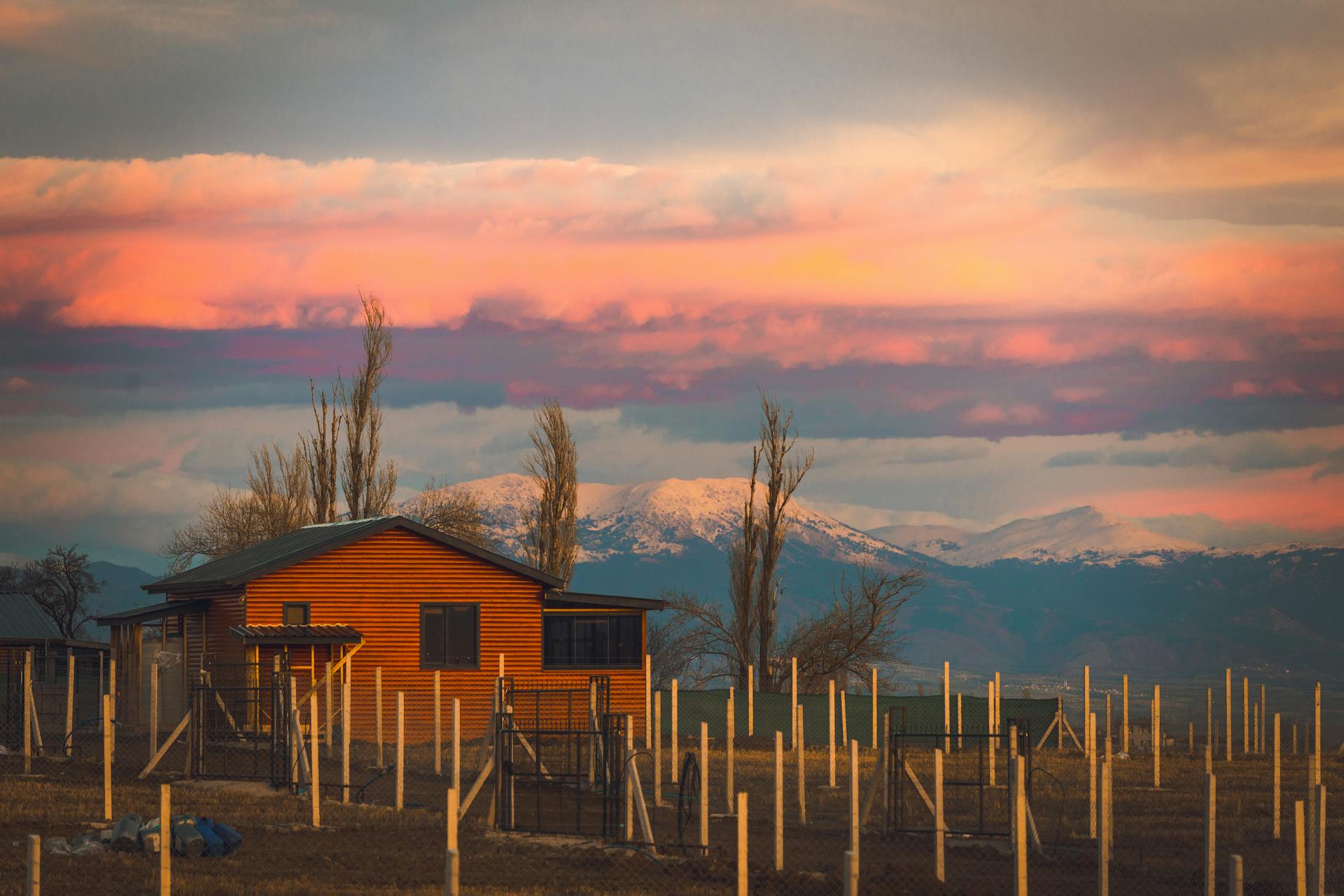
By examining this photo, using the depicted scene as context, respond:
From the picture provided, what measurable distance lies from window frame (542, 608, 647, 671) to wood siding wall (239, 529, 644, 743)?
41 cm

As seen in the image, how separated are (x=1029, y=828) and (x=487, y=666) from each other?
2068cm

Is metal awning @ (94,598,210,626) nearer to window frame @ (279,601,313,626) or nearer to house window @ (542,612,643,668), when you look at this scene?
window frame @ (279,601,313,626)

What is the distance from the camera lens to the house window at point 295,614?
127ft

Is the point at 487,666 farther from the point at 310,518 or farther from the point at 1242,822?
the point at 310,518

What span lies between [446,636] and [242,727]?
18.7ft

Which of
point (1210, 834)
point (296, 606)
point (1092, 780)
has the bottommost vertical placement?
point (1092, 780)

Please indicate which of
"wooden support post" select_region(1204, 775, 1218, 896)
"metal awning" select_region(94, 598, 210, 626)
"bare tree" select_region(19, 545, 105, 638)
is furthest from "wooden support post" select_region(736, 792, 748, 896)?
"bare tree" select_region(19, 545, 105, 638)

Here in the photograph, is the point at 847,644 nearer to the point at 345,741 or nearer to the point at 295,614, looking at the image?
the point at 295,614

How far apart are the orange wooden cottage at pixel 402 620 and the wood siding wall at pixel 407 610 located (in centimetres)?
3

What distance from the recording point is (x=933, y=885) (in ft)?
60.4

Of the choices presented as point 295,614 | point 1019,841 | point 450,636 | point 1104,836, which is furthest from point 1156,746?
point 295,614

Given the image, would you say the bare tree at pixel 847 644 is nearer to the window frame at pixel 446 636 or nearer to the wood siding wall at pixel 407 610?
the wood siding wall at pixel 407 610

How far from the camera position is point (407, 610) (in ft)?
132

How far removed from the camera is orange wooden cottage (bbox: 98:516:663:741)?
127 ft
